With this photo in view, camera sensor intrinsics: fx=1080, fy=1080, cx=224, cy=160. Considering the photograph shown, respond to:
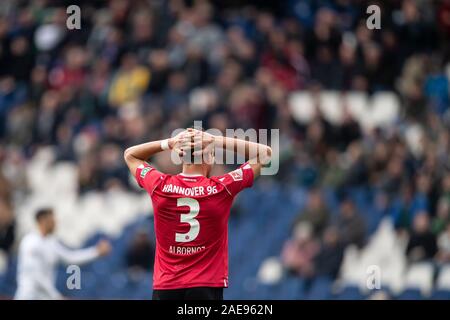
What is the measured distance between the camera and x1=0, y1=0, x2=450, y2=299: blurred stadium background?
15.1m

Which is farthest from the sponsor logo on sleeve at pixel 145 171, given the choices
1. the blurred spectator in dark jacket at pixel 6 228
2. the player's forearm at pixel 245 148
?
the blurred spectator in dark jacket at pixel 6 228

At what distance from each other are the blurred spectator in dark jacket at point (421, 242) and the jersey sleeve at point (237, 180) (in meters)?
6.84

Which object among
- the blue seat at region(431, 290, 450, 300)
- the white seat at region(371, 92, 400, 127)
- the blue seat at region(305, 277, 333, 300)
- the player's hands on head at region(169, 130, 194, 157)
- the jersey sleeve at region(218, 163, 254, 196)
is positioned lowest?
the blue seat at region(431, 290, 450, 300)

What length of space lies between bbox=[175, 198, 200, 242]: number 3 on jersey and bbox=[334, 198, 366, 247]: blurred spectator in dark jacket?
7410mm

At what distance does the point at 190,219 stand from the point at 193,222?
0.03 m

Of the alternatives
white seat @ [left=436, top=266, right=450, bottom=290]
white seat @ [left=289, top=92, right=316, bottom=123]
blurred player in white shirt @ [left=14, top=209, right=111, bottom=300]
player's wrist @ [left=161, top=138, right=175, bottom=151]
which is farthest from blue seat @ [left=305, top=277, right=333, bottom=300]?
player's wrist @ [left=161, top=138, right=175, bottom=151]

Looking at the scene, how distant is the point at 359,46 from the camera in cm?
1756

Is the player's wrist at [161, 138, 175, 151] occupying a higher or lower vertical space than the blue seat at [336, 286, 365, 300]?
higher

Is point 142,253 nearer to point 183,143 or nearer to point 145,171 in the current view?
point 145,171

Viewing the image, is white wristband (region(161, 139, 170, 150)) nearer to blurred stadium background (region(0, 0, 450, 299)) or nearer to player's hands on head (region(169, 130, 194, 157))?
player's hands on head (region(169, 130, 194, 157))

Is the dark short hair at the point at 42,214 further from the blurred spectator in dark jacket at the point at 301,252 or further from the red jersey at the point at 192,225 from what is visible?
the blurred spectator in dark jacket at the point at 301,252

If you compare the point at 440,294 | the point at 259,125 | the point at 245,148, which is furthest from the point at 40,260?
the point at 259,125

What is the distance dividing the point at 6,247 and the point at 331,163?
5036mm

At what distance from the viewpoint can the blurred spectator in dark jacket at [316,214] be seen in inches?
602
